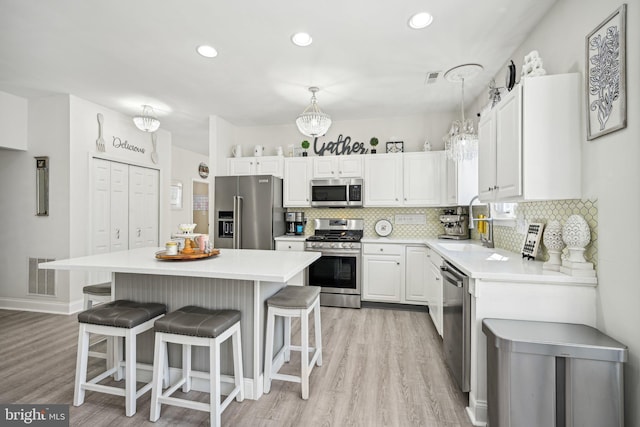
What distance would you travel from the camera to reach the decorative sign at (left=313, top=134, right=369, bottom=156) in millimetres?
4660

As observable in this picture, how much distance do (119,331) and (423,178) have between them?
3.72 m

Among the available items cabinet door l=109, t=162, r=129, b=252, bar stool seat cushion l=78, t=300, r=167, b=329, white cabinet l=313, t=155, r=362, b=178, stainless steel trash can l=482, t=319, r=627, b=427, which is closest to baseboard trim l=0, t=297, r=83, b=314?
cabinet door l=109, t=162, r=129, b=252

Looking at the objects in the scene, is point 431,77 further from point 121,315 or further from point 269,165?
point 121,315

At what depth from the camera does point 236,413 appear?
1880 millimetres

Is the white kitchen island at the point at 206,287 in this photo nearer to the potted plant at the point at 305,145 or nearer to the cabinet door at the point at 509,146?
the cabinet door at the point at 509,146

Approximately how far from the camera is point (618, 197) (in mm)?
1489

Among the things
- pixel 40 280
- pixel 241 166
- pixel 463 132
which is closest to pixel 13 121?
pixel 40 280

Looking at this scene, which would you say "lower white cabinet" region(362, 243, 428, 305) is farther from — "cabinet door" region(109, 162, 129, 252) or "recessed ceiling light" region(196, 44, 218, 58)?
"cabinet door" region(109, 162, 129, 252)

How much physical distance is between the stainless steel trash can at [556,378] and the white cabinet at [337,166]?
3083 millimetres

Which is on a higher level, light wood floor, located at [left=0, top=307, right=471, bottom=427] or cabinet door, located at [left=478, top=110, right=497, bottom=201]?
cabinet door, located at [left=478, top=110, right=497, bottom=201]

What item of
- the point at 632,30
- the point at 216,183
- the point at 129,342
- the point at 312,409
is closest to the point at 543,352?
the point at 312,409

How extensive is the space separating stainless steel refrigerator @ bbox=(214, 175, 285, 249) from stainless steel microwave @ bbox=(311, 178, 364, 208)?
1.98 feet

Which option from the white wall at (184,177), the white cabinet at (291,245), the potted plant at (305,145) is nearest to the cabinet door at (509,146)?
the white cabinet at (291,245)

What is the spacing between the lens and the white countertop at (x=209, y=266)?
1.71 meters
